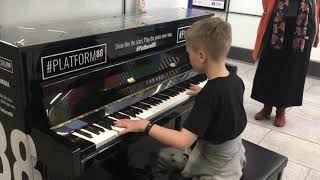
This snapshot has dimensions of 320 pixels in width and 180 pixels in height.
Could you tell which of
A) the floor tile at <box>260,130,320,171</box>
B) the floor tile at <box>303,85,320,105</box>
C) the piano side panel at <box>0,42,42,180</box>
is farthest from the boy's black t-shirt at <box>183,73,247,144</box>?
the floor tile at <box>303,85,320,105</box>

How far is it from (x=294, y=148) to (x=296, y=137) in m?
0.20

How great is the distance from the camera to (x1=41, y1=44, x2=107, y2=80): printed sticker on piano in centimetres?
137

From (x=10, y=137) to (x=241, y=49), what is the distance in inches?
161

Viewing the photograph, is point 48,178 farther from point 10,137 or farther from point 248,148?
point 248,148

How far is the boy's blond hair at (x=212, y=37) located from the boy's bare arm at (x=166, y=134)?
315 millimetres

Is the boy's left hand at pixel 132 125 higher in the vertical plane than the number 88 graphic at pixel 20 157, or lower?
higher

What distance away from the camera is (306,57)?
2.89 m

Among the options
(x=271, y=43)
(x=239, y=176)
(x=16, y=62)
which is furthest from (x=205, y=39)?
(x=271, y=43)

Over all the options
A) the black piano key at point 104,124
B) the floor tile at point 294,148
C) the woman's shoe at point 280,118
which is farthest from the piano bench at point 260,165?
the woman's shoe at point 280,118

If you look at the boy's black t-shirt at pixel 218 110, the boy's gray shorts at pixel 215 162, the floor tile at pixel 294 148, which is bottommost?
the floor tile at pixel 294 148

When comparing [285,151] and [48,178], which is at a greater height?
[48,178]

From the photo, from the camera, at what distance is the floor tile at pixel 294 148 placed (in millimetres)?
2662

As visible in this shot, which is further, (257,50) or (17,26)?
(257,50)

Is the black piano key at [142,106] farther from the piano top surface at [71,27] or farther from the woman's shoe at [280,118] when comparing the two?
the woman's shoe at [280,118]
